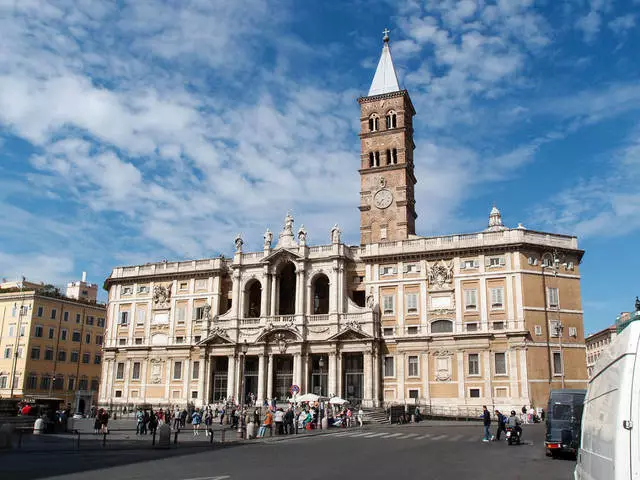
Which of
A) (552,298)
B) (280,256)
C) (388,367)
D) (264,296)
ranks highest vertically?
(280,256)

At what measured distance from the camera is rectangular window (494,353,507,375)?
52.4 meters

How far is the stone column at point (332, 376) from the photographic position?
5581cm

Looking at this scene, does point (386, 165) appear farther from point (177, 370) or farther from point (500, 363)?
point (177, 370)

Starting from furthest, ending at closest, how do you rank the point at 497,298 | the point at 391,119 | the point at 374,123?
the point at 374,123 → the point at 391,119 → the point at 497,298

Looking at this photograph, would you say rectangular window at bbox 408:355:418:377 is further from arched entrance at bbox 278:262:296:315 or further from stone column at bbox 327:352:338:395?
arched entrance at bbox 278:262:296:315

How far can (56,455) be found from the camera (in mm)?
22109

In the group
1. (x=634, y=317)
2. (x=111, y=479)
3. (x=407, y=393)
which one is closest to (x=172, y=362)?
(x=407, y=393)

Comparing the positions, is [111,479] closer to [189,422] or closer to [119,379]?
[189,422]

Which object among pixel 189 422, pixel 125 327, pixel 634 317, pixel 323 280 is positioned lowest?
pixel 189 422

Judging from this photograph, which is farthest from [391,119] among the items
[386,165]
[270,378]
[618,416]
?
[618,416]

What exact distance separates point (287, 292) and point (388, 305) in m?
12.4

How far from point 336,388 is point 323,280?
12.0 meters

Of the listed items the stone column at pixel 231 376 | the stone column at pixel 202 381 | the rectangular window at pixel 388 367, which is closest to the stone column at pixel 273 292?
the stone column at pixel 231 376

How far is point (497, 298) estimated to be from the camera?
178 feet
